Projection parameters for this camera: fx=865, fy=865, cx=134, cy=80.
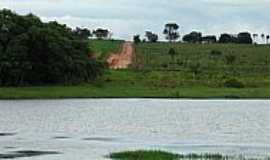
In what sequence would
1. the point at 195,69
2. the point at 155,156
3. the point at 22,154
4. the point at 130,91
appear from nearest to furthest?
the point at 155,156 → the point at 22,154 → the point at 130,91 → the point at 195,69

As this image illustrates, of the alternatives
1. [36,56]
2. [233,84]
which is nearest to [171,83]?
[233,84]

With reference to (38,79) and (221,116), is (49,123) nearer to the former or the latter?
(221,116)

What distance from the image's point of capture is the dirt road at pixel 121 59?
147125 mm

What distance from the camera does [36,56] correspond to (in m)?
111

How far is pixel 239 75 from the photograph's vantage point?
132 metres

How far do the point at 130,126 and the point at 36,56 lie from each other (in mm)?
49562

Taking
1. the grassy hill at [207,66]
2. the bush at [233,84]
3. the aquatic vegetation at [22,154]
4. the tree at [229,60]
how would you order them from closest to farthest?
1. the aquatic vegetation at [22,154]
2. the bush at [233,84]
3. the grassy hill at [207,66]
4. the tree at [229,60]

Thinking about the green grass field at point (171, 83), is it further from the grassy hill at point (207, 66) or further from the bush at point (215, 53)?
the bush at point (215, 53)

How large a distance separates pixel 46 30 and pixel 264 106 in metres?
32.6

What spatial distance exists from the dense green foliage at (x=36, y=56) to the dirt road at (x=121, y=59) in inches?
1153

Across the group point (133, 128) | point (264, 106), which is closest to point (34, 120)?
point (133, 128)

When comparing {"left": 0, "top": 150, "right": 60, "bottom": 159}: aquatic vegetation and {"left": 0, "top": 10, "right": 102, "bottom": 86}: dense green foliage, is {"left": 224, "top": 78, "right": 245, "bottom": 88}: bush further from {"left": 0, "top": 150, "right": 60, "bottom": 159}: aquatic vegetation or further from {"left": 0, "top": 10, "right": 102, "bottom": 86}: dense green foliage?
{"left": 0, "top": 150, "right": 60, "bottom": 159}: aquatic vegetation

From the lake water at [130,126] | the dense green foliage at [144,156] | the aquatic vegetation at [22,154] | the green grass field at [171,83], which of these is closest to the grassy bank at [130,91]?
the green grass field at [171,83]

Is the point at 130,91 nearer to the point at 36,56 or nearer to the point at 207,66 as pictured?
the point at 36,56
